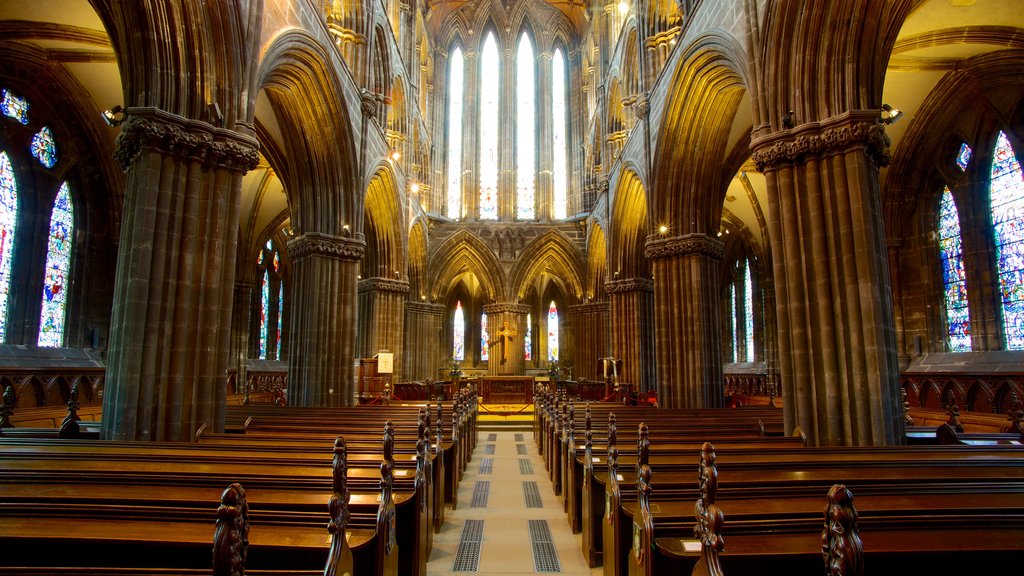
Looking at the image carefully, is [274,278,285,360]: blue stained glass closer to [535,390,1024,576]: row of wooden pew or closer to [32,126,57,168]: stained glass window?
[32,126,57,168]: stained glass window

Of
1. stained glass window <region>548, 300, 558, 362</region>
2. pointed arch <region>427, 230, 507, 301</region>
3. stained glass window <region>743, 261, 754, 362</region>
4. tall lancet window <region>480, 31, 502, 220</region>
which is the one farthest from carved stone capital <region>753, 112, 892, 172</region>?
stained glass window <region>548, 300, 558, 362</region>

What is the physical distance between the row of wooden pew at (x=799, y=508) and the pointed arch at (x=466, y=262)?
71.9 feet

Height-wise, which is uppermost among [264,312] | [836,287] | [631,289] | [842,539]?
[631,289]

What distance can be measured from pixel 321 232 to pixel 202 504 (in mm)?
11825

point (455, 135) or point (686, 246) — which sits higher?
point (455, 135)

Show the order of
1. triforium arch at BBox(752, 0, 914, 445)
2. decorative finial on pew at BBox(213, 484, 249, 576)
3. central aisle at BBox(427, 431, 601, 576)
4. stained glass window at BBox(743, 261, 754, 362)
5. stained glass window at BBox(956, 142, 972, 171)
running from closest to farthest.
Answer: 1. decorative finial on pew at BBox(213, 484, 249, 576)
2. central aisle at BBox(427, 431, 601, 576)
3. triforium arch at BBox(752, 0, 914, 445)
4. stained glass window at BBox(956, 142, 972, 171)
5. stained glass window at BBox(743, 261, 754, 362)

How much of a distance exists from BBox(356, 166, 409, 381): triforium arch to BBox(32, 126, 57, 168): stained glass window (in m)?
8.76

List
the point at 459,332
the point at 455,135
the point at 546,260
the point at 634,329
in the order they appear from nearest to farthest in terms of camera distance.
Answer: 1. the point at 634,329
2. the point at 546,260
3. the point at 455,135
4. the point at 459,332

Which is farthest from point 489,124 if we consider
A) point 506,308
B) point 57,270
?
point 57,270

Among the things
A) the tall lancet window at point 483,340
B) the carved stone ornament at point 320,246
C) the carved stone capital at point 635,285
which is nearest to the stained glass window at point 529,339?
the tall lancet window at point 483,340

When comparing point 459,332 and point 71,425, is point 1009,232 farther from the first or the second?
point 459,332

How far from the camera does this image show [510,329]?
89.8 ft

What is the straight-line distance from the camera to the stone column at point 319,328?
13875mm

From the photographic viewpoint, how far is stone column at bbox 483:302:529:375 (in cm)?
2747
